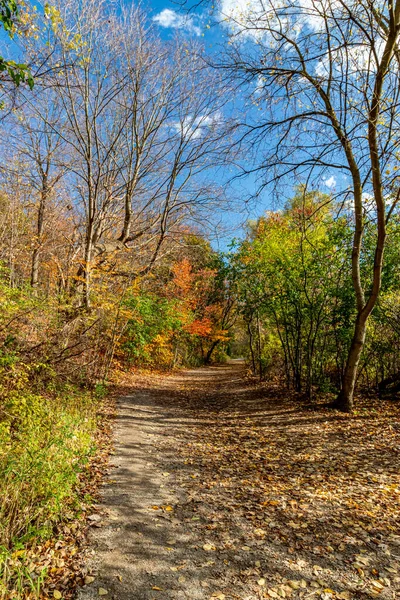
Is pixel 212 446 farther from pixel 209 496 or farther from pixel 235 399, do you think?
pixel 235 399

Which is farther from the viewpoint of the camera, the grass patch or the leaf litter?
the leaf litter

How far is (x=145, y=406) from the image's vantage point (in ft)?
30.2

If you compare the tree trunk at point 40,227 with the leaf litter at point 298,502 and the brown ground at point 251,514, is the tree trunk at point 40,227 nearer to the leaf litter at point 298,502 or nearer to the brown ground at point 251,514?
the brown ground at point 251,514

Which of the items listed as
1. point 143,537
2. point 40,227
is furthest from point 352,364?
point 40,227

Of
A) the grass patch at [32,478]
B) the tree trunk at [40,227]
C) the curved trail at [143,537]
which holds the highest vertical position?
the tree trunk at [40,227]

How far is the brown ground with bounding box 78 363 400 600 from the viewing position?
2801 millimetres

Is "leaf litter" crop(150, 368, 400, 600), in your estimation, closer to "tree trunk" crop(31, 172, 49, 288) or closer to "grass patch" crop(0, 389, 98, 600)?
"grass patch" crop(0, 389, 98, 600)

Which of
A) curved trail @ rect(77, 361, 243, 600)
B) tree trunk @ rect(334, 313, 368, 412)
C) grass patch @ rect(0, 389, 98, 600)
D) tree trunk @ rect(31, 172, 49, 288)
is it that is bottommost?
curved trail @ rect(77, 361, 243, 600)

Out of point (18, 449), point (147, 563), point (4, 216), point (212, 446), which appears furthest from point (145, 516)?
point (4, 216)

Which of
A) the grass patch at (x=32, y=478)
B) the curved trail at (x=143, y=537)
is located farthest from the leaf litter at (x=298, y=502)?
the grass patch at (x=32, y=478)

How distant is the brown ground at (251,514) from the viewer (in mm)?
2801

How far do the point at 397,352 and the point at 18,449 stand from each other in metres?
9.13

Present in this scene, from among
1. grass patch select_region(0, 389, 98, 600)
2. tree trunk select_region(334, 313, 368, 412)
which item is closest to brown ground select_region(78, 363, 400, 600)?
grass patch select_region(0, 389, 98, 600)

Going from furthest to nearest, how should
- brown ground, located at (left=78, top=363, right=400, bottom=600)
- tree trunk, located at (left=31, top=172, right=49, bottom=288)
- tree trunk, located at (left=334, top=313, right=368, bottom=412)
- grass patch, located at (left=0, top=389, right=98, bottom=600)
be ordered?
tree trunk, located at (left=31, top=172, right=49, bottom=288), tree trunk, located at (left=334, top=313, right=368, bottom=412), brown ground, located at (left=78, top=363, right=400, bottom=600), grass patch, located at (left=0, top=389, right=98, bottom=600)
